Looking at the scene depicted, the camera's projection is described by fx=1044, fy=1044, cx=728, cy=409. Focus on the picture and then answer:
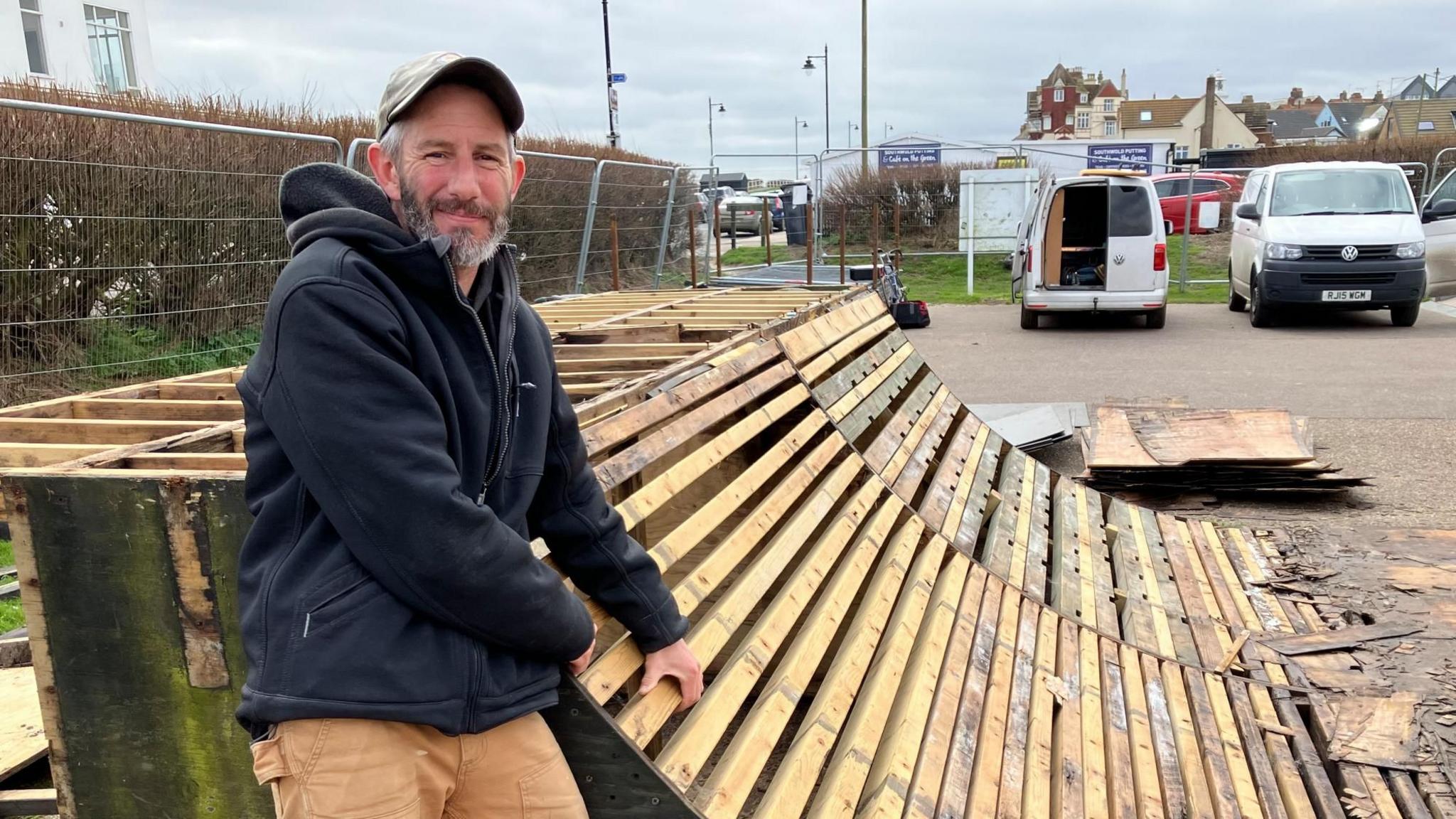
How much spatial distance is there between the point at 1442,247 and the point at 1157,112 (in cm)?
7207

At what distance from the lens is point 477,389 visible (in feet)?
5.89

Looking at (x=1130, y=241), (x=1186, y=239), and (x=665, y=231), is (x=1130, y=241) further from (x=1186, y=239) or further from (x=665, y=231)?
(x=665, y=231)

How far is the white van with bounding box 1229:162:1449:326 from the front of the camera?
42.8ft

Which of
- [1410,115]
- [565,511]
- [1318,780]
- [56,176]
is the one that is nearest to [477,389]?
[565,511]

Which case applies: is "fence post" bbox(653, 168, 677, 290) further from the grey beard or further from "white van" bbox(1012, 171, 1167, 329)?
the grey beard

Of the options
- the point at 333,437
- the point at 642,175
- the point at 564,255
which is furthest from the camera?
the point at 642,175

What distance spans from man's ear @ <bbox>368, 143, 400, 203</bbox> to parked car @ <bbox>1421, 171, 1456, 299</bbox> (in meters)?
16.5

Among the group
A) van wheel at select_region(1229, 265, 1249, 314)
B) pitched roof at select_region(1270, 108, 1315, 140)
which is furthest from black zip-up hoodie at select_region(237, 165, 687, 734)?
pitched roof at select_region(1270, 108, 1315, 140)

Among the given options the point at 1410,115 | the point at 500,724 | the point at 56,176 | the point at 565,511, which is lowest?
the point at 500,724

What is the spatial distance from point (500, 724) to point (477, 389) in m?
0.58

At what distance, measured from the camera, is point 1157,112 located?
80625 mm

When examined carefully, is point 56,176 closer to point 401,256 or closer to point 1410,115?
point 401,256

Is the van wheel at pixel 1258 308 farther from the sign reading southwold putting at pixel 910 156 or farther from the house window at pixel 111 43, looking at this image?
the house window at pixel 111 43

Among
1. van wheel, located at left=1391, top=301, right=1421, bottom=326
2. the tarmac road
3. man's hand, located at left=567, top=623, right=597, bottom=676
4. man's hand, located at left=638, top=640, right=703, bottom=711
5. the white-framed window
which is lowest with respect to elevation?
the tarmac road
